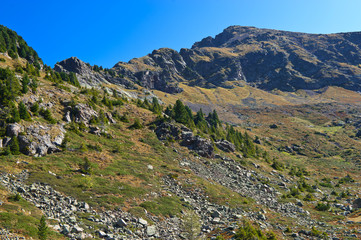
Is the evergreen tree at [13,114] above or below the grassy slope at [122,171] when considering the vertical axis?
above

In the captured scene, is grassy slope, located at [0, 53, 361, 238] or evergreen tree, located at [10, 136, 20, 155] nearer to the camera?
grassy slope, located at [0, 53, 361, 238]

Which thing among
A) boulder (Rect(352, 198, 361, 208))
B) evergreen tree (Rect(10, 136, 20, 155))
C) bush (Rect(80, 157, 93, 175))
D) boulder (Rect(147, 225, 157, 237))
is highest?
evergreen tree (Rect(10, 136, 20, 155))

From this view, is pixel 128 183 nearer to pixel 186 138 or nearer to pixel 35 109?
pixel 35 109

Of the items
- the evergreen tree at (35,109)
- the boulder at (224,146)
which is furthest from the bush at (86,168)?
the boulder at (224,146)

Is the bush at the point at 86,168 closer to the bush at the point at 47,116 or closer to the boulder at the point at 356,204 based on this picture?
the bush at the point at 47,116

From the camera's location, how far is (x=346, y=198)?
48.2 m

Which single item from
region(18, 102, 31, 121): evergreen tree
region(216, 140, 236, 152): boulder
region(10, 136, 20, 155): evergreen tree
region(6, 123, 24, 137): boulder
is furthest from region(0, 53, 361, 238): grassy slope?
region(216, 140, 236, 152): boulder

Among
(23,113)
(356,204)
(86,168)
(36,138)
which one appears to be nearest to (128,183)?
(86,168)

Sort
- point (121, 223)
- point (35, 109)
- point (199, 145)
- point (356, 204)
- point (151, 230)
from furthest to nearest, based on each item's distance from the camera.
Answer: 1. point (199, 145)
2. point (356, 204)
3. point (35, 109)
4. point (151, 230)
5. point (121, 223)

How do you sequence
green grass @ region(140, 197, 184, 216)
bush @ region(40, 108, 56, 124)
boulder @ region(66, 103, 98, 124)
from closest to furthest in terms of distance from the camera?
green grass @ region(140, 197, 184, 216) < bush @ region(40, 108, 56, 124) < boulder @ region(66, 103, 98, 124)

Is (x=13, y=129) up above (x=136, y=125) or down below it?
below

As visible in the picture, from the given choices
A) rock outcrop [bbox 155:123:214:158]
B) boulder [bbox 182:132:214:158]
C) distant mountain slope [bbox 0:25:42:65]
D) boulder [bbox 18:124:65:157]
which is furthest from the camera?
distant mountain slope [bbox 0:25:42:65]

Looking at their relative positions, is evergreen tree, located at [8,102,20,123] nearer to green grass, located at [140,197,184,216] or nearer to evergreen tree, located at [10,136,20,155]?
evergreen tree, located at [10,136,20,155]

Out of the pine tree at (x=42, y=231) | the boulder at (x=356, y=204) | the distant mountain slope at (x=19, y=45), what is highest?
the distant mountain slope at (x=19, y=45)
